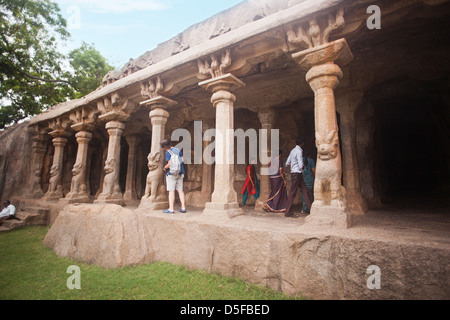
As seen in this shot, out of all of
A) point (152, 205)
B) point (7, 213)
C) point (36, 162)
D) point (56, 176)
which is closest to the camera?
point (152, 205)

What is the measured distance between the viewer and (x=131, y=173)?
970cm

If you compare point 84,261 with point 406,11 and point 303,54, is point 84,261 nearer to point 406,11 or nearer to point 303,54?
point 303,54

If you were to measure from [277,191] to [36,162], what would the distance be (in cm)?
968

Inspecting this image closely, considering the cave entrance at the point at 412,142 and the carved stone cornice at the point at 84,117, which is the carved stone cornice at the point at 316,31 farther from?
the carved stone cornice at the point at 84,117

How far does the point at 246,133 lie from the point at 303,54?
4.67 meters

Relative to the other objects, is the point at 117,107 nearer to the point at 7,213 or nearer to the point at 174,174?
the point at 174,174

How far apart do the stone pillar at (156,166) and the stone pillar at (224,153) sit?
155 cm

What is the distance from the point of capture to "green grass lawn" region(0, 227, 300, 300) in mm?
2709

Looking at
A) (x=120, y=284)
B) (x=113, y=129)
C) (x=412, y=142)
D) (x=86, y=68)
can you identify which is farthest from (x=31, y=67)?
(x=412, y=142)

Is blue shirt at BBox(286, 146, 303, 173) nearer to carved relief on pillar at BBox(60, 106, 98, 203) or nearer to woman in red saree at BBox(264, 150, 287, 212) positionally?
woman in red saree at BBox(264, 150, 287, 212)

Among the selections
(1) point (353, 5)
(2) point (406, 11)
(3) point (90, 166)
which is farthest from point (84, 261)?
(3) point (90, 166)

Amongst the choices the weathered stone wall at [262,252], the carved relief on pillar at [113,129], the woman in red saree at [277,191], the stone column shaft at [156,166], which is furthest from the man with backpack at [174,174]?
the carved relief on pillar at [113,129]

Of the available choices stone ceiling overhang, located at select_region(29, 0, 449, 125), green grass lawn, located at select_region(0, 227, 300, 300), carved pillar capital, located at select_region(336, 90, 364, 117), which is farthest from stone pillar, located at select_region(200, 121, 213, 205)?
carved pillar capital, located at select_region(336, 90, 364, 117)

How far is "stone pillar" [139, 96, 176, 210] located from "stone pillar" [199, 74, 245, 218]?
1.55 meters
